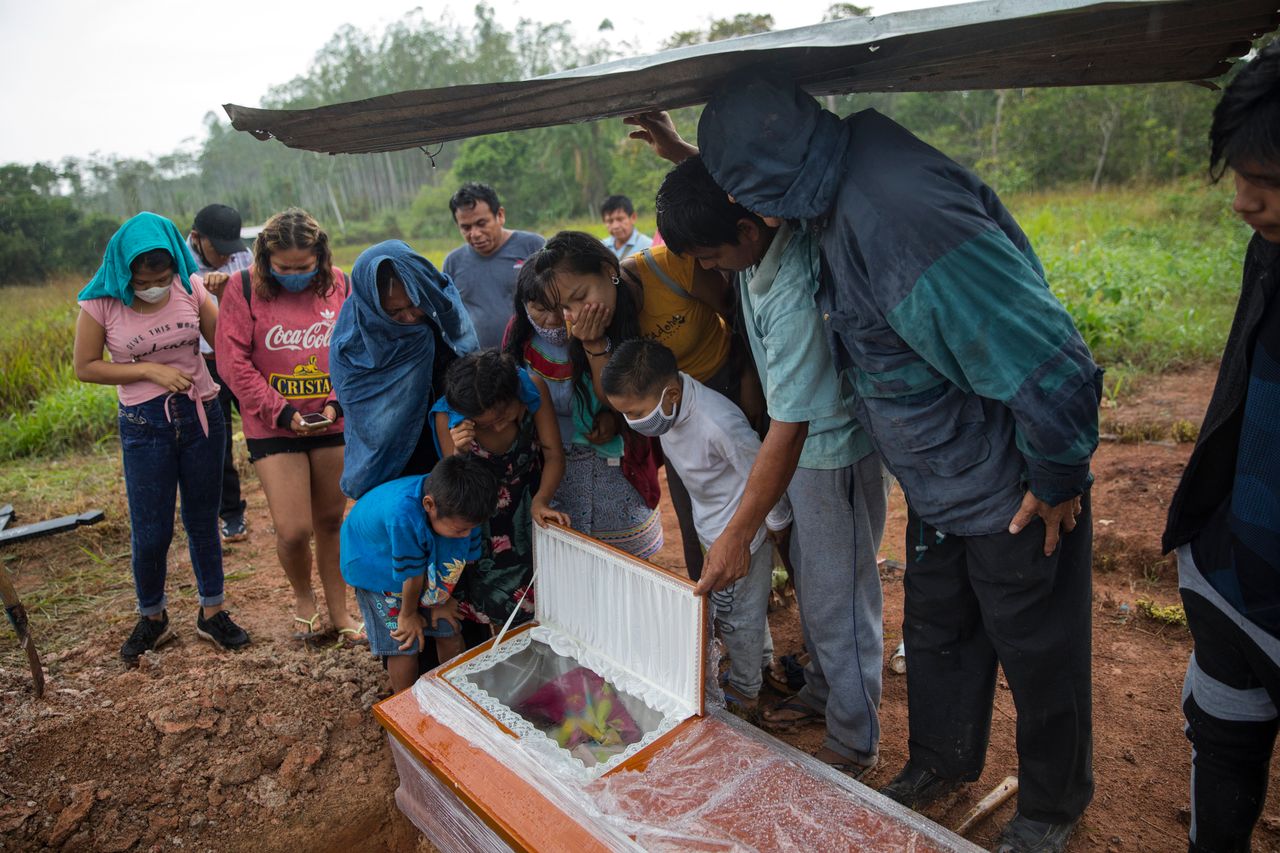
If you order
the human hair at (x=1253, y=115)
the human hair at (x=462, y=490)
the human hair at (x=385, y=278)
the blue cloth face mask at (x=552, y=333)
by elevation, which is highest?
the human hair at (x=1253, y=115)

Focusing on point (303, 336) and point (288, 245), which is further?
point (303, 336)

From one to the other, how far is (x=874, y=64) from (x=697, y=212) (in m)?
0.49

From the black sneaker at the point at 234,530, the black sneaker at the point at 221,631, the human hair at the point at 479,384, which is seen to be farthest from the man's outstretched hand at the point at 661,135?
the black sneaker at the point at 234,530

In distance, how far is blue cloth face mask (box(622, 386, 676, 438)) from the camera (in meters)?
2.32

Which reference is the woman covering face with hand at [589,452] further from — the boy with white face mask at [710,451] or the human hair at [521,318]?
the boy with white face mask at [710,451]

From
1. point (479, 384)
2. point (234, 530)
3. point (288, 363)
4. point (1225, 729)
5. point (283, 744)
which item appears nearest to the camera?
point (1225, 729)

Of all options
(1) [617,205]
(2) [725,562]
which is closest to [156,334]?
(2) [725,562]

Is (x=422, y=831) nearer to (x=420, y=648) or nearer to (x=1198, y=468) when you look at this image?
(x=420, y=648)

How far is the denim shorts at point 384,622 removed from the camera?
2654mm

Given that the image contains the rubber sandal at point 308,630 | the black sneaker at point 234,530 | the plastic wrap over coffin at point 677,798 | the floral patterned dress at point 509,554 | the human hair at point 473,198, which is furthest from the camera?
the black sneaker at point 234,530

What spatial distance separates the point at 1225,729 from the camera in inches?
66.7

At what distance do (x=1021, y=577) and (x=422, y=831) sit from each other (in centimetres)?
191

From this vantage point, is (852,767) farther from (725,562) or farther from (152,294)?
(152,294)

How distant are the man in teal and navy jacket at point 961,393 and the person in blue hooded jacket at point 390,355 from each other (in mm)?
1233
